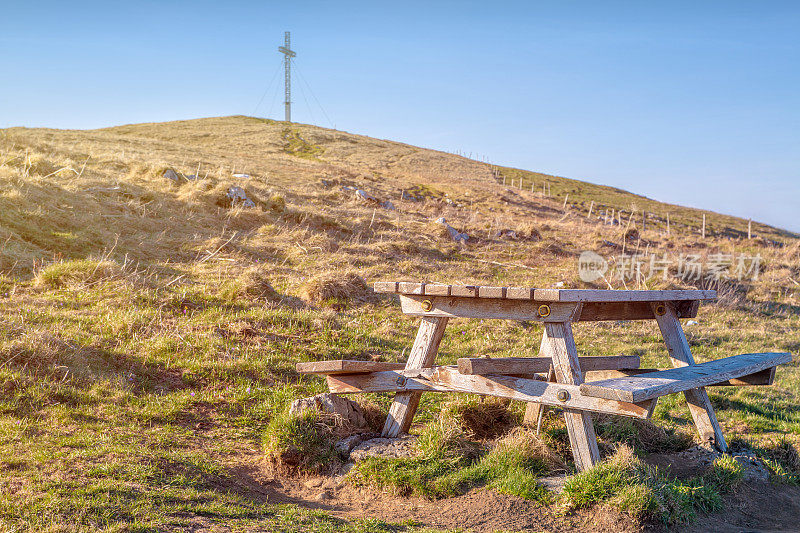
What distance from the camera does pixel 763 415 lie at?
787cm

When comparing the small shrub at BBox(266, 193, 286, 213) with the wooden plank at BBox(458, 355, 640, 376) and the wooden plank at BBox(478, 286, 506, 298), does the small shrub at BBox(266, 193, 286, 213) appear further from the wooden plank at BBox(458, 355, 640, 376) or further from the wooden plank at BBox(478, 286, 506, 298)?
the wooden plank at BBox(478, 286, 506, 298)

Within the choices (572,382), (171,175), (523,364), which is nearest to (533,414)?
(523,364)

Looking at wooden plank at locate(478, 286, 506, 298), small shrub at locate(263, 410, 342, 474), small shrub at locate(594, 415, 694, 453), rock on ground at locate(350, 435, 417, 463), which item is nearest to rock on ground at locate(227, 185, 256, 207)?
small shrub at locate(263, 410, 342, 474)

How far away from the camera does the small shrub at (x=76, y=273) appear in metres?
9.99

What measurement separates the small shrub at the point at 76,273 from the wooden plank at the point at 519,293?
7.93 m

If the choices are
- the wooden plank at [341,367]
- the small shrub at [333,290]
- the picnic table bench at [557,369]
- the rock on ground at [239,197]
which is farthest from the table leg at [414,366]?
the rock on ground at [239,197]

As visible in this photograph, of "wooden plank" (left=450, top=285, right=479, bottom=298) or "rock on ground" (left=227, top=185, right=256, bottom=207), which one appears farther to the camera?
"rock on ground" (left=227, top=185, right=256, bottom=207)

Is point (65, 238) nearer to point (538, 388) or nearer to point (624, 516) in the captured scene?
point (538, 388)

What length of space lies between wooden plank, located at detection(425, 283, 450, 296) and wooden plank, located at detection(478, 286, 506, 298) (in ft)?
1.05

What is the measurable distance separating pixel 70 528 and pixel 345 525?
5.64ft

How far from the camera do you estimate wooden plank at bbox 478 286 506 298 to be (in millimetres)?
5036

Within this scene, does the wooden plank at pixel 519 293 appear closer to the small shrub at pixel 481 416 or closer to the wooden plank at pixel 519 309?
the wooden plank at pixel 519 309

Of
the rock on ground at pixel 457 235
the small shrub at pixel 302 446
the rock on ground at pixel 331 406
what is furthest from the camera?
the rock on ground at pixel 457 235

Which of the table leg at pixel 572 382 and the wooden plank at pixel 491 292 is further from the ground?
the wooden plank at pixel 491 292
